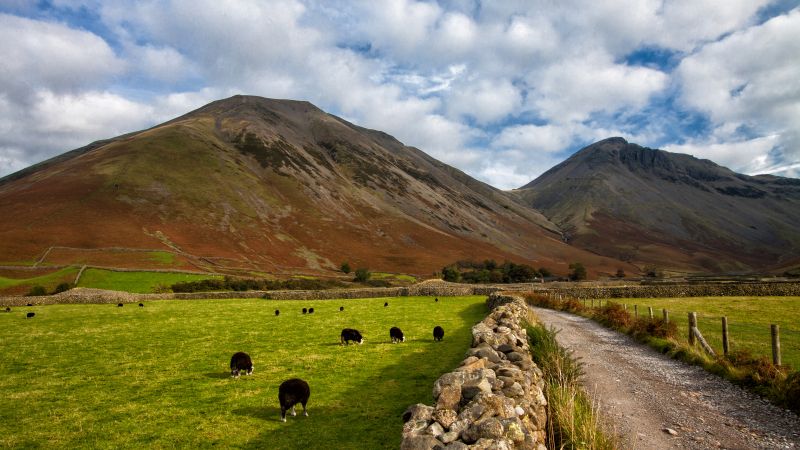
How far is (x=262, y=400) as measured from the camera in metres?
14.5

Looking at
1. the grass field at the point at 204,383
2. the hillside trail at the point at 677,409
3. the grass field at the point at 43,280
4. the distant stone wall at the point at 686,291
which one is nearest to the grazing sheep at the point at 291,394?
the grass field at the point at 204,383

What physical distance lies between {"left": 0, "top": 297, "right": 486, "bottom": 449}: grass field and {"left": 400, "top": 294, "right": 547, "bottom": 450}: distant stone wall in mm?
3080

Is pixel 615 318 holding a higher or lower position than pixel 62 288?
lower

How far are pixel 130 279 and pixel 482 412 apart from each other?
85.5 m

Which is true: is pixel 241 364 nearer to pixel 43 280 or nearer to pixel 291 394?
pixel 291 394

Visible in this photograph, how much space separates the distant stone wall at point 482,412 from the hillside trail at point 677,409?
1.67 m

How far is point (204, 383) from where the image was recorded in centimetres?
1633

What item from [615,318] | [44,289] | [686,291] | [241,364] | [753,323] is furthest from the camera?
[44,289]

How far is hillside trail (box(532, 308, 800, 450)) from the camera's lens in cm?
1087

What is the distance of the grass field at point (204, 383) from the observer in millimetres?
11688

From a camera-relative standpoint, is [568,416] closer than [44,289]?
Yes

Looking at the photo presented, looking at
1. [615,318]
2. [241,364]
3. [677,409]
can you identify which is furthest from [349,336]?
[615,318]

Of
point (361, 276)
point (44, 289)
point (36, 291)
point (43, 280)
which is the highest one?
point (43, 280)

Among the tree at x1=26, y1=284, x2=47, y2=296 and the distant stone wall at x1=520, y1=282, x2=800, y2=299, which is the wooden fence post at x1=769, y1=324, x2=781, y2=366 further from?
the tree at x1=26, y1=284, x2=47, y2=296
